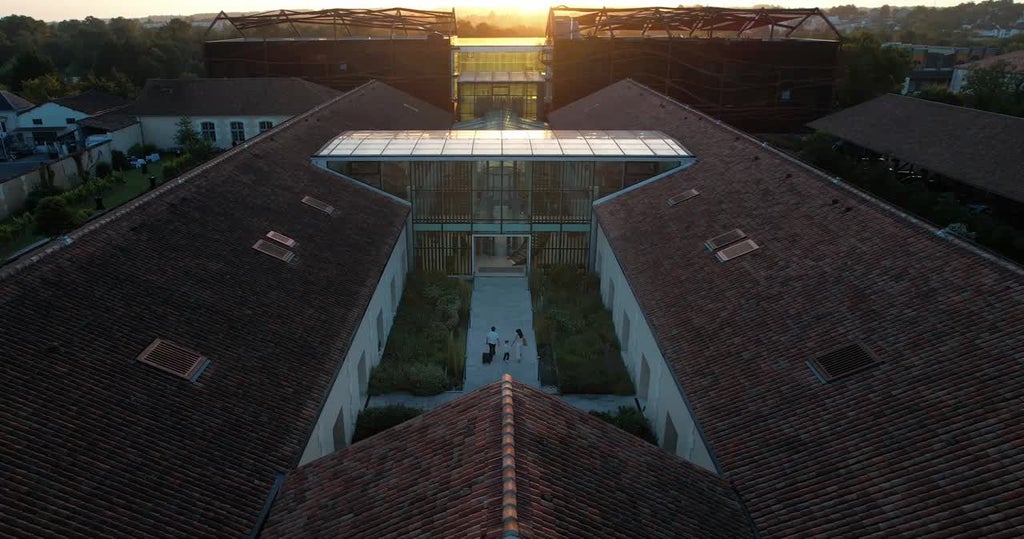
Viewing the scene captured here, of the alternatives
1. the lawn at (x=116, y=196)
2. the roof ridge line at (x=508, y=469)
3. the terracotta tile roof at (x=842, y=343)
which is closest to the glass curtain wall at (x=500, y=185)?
the terracotta tile roof at (x=842, y=343)

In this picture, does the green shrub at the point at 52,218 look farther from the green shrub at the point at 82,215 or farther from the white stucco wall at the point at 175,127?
the white stucco wall at the point at 175,127

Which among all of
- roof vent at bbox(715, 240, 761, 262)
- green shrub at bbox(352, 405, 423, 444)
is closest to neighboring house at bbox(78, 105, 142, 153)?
green shrub at bbox(352, 405, 423, 444)

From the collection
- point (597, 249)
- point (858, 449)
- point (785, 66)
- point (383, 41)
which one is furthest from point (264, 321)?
point (785, 66)

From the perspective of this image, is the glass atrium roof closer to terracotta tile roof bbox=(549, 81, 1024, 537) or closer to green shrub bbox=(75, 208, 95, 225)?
terracotta tile roof bbox=(549, 81, 1024, 537)

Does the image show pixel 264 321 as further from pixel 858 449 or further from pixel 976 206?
pixel 976 206

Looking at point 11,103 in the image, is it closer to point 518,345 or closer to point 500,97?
point 500,97

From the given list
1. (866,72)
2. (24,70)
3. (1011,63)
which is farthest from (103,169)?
(1011,63)
